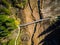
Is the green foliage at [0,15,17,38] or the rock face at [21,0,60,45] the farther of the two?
the rock face at [21,0,60,45]

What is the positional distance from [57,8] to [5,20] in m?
0.86

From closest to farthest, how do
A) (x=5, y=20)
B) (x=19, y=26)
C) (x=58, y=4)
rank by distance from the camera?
(x=5, y=20)
(x=19, y=26)
(x=58, y=4)

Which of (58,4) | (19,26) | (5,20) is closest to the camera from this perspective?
(5,20)

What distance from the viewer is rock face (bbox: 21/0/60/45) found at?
3.07 m

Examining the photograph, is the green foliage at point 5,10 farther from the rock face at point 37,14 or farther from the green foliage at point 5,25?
the rock face at point 37,14

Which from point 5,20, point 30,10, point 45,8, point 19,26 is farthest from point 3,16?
point 45,8

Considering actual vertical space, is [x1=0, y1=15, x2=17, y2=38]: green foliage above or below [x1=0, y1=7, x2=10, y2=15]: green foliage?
below

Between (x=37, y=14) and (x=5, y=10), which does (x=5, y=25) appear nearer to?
(x=5, y=10)

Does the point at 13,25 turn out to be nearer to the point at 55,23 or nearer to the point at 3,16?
the point at 3,16

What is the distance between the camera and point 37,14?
10.4ft

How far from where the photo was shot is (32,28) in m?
3.12

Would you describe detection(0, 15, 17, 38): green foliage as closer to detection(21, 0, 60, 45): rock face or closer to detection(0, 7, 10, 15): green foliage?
detection(0, 7, 10, 15): green foliage

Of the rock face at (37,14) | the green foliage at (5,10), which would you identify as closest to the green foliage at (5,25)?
the green foliage at (5,10)

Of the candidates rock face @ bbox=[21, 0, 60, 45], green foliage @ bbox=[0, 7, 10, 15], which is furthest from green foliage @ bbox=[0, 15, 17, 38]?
rock face @ bbox=[21, 0, 60, 45]
